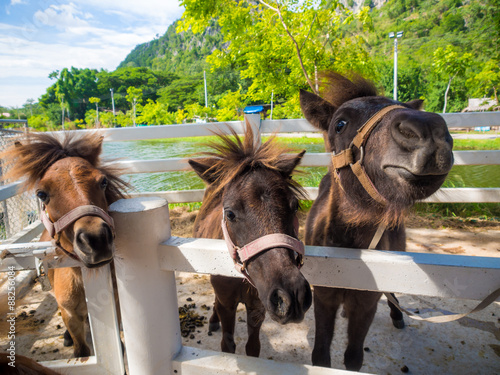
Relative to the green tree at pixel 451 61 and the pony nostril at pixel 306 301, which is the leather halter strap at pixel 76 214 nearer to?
the pony nostril at pixel 306 301

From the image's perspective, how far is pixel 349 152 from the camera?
1.76 m

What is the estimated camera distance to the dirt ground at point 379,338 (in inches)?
100

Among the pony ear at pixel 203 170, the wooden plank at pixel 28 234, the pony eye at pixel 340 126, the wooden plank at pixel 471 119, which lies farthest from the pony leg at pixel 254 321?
the wooden plank at pixel 471 119

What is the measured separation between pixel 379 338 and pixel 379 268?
224 centimetres

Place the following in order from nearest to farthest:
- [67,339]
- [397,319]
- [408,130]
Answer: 1. [408,130]
2. [67,339]
3. [397,319]

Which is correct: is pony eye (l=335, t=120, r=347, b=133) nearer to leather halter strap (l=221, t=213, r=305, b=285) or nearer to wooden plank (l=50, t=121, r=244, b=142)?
leather halter strap (l=221, t=213, r=305, b=285)

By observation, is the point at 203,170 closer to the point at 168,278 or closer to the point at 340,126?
the point at 168,278

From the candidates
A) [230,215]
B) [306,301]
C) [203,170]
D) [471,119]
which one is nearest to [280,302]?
[306,301]

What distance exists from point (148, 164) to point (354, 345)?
4.18 meters

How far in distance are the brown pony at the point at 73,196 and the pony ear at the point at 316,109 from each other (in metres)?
1.64

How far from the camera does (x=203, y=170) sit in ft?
6.53

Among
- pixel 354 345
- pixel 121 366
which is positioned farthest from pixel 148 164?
pixel 354 345

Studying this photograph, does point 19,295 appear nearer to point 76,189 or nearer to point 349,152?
point 76,189

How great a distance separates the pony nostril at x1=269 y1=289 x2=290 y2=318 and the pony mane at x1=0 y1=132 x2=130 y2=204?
175cm
